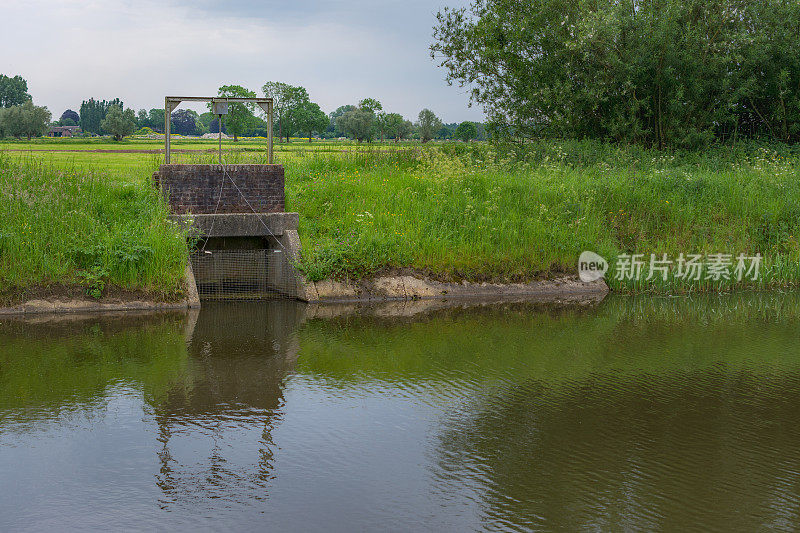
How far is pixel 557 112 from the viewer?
25438 mm

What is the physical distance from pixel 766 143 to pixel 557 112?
21.9ft

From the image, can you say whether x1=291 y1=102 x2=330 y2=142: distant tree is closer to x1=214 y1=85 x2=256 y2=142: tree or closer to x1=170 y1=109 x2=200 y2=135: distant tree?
x1=214 y1=85 x2=256 y2=142: tree

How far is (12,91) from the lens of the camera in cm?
12344

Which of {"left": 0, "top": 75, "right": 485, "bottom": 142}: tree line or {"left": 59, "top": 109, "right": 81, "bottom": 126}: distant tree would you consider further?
{"left": 59, "top": 109, "right": 81, "bottom": 126}: distant tree

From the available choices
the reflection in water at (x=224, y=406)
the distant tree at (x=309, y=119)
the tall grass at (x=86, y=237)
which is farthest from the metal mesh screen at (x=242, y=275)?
the distant tree at (x=309, y=119)

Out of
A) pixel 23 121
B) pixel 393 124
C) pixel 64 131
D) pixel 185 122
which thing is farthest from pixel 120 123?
pixel 185 122

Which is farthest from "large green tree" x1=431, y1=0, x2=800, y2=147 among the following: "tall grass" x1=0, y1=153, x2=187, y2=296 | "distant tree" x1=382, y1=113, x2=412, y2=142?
"distant tree" x1=382, y1=113, x2=412, y2=142

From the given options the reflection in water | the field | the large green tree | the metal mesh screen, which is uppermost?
the large green tree

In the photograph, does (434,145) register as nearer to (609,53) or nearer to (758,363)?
(609,53)

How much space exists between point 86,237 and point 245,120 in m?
90.2

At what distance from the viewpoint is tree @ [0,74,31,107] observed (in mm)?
122938

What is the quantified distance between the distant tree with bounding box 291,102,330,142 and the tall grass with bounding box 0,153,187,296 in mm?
90483

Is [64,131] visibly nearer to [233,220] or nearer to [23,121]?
[23,121]

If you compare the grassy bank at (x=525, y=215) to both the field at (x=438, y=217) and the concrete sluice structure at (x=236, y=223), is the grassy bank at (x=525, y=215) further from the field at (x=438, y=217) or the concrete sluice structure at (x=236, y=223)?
the concrete sluice structure at (x=236, y=223)
